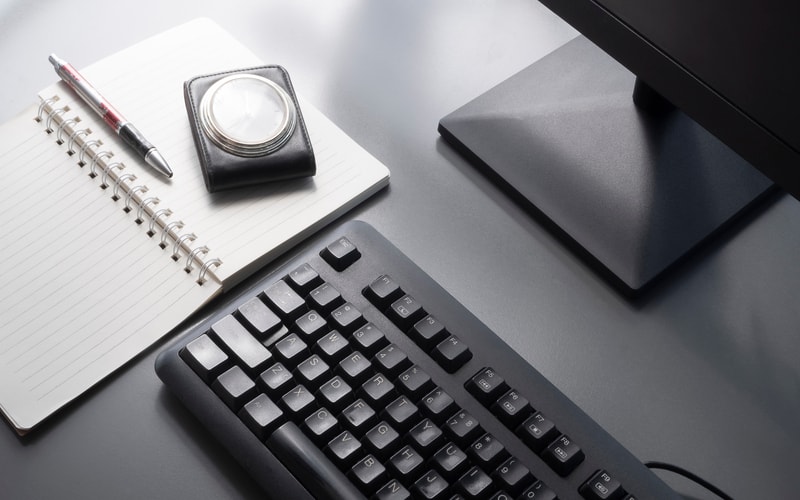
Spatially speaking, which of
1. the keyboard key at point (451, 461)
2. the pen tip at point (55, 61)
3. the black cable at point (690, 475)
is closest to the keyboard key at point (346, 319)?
the keyboard key at point (451, 461)

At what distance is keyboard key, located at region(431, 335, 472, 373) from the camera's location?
65 centimetres

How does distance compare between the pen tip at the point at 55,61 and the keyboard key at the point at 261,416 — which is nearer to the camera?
the keyboard key at the point at 261,416

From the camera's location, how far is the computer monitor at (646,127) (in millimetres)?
618

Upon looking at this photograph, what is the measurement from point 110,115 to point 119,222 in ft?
0.31

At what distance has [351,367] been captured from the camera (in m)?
0.64

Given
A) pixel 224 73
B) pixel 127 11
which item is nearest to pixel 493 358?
pixel 224 73

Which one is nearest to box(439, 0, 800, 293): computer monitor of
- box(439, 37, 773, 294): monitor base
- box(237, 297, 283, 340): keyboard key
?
box(439, 37, 773, 294): monitor base

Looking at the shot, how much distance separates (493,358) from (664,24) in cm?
25

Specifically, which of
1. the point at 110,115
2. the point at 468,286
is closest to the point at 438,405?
the point at 468,286

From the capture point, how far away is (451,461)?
61 centimetres

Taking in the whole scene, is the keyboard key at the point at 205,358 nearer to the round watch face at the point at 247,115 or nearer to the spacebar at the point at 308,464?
the spacebar at the point at 308,464

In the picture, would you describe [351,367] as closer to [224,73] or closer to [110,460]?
[110,460]

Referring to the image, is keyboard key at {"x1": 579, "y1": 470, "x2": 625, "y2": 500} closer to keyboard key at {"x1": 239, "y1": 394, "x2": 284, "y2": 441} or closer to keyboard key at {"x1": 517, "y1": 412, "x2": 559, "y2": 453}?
keyboard key at {"x1": 517, "y1": 412, "x2": 559, "y2": 453}

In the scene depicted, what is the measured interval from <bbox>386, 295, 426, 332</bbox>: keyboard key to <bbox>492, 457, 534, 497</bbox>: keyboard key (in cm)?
12
